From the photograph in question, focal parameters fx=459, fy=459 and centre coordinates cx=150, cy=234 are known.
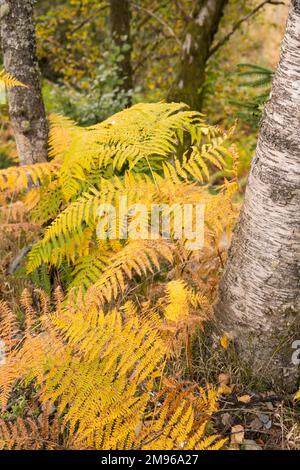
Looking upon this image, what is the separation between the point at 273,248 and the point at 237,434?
84 cm

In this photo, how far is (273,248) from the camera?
2.04 meters

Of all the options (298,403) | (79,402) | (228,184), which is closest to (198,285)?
(228,184)

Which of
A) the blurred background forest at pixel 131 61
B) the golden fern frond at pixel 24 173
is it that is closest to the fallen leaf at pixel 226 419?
the golden fern frond at pixel 24 173

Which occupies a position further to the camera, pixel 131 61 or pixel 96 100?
pixel 131 61

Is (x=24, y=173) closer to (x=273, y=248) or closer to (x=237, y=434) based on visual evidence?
(x=273, y=248)

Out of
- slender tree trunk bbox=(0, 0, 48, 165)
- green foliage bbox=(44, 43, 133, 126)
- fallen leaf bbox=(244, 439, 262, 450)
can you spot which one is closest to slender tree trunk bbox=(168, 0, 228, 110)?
green foliage bbox=(44, 43, 133, 126)

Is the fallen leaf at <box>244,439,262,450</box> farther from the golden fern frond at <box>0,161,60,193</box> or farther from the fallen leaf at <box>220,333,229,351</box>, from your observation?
the golden fern frond at <box>0,161,60,193</box>

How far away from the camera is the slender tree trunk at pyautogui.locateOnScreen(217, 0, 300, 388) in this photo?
1875 millimetres

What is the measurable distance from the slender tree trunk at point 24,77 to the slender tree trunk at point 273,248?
1597 millimetres

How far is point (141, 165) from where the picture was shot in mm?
2947

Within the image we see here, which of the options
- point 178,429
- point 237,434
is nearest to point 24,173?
point 178,429

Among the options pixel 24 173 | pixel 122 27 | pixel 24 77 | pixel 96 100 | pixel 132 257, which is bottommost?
pixel 132 257

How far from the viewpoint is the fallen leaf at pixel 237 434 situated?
2008mm

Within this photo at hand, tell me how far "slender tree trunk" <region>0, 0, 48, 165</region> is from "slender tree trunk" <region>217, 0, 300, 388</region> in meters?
1.60
